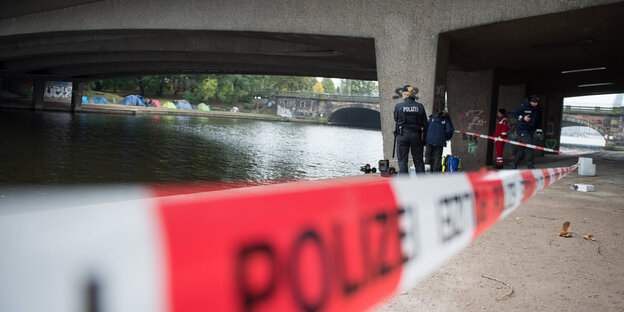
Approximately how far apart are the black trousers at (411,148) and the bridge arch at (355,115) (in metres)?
61.7

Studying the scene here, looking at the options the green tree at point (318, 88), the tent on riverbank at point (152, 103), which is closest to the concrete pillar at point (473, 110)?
the tent on riverbank at point (152, 103)

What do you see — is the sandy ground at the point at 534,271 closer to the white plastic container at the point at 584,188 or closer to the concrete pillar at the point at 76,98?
the white plastic container at the point at 584,188

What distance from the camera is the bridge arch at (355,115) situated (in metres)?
72.5

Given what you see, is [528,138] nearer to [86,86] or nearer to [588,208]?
[588,208]

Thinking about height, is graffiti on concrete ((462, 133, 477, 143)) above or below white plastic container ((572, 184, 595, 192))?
above

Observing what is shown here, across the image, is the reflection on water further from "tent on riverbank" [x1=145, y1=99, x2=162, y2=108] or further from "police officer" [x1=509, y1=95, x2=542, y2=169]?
"tent on riverbank" [x1=145, y1=99, x2=162, y2=108]

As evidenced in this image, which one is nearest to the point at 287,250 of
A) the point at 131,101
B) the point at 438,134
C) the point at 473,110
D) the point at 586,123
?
the point at 438,134

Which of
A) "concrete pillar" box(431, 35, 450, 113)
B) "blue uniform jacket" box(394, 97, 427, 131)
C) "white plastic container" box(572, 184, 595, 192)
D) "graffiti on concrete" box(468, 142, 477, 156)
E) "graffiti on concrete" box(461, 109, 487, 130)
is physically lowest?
"white plastic container" box(572, 184, 595, 192)

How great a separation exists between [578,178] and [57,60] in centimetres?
2745

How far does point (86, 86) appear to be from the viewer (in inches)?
2275

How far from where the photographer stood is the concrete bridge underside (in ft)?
31.4

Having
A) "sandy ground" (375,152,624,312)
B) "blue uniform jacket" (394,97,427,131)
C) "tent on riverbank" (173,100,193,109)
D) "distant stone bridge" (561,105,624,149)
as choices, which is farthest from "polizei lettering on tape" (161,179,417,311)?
"tent on riverbank" (173,100,193,109)

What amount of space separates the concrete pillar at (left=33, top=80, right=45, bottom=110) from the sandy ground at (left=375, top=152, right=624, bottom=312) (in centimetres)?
4980

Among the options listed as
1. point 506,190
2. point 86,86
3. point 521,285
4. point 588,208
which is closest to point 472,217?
point 506,190
